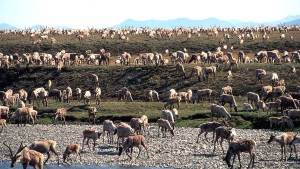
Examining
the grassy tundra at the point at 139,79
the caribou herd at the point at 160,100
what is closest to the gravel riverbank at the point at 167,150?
the caribou herd at the point at 160,100

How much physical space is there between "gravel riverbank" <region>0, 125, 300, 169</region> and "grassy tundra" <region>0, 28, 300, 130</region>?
4001mm

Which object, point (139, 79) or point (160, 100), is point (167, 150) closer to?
point (160, 100)

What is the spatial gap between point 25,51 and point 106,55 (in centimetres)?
2018

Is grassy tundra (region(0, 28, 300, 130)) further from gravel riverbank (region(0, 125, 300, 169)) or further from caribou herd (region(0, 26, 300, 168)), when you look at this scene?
gravel riverbank (region(0, 125, 300, 169))

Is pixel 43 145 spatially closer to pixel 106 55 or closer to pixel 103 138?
pixel 103 138

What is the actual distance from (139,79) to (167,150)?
2754cm

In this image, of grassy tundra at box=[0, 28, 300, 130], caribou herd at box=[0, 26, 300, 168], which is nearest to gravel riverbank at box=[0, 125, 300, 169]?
caribou herd at box=[0, 26, 300, 168]

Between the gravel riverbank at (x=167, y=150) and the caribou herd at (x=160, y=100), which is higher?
the caribou herd at (x=160, y=100)

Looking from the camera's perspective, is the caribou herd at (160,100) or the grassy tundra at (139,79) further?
the grassy tundra at (139,79)

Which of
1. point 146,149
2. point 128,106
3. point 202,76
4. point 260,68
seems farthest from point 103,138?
point 260,68

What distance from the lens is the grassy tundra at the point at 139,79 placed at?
156 feet

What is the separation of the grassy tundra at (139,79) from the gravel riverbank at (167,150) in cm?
400

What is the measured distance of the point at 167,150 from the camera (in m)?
34.6

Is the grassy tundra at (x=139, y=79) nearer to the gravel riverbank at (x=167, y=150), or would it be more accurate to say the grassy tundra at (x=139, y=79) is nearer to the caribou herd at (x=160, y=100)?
the caribou herd at (x=160, y=100)
